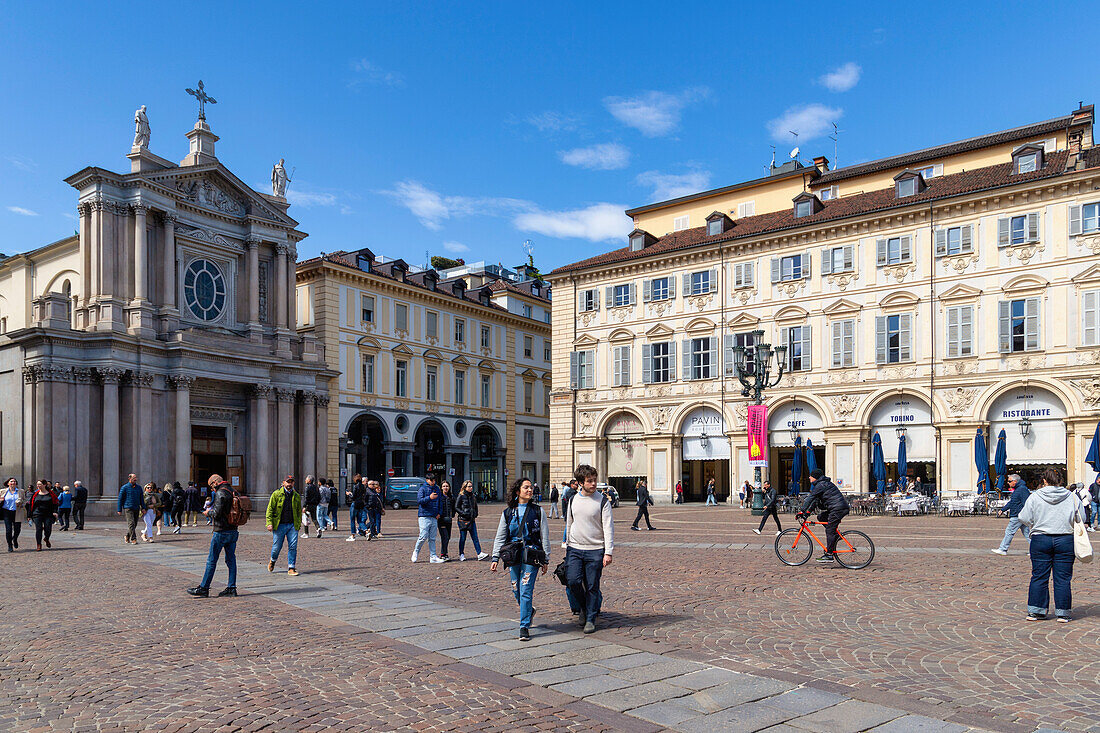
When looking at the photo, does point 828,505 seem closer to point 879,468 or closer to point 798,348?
point 879,468

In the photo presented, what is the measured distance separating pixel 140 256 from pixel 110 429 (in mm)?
7818

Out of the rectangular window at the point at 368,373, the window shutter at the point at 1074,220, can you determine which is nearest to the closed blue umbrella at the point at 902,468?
the window shutter at the point at 1074,220

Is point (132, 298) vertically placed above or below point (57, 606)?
above

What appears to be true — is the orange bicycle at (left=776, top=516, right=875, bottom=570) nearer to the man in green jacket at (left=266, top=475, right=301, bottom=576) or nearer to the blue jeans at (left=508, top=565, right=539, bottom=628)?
the blue jeans at (left=508, top=565, right=539, bottom=628)

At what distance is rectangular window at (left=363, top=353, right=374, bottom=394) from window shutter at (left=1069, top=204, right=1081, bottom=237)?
36.3 m

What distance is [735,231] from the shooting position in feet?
157

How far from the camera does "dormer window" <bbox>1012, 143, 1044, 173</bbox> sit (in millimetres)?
39031

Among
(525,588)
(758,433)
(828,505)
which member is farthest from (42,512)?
(758,433)

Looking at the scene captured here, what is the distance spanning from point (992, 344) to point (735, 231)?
14.1 metres

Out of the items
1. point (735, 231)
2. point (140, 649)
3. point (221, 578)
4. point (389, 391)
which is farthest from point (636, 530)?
point (389, 391)

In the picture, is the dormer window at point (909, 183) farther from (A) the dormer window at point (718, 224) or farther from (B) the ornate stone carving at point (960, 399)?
(B) the ornate stone carving at point (960, 399)

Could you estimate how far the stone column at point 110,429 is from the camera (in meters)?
39.8

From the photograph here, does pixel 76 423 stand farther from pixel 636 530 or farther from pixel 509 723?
pixel 509 723

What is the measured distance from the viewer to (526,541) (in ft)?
32.3
